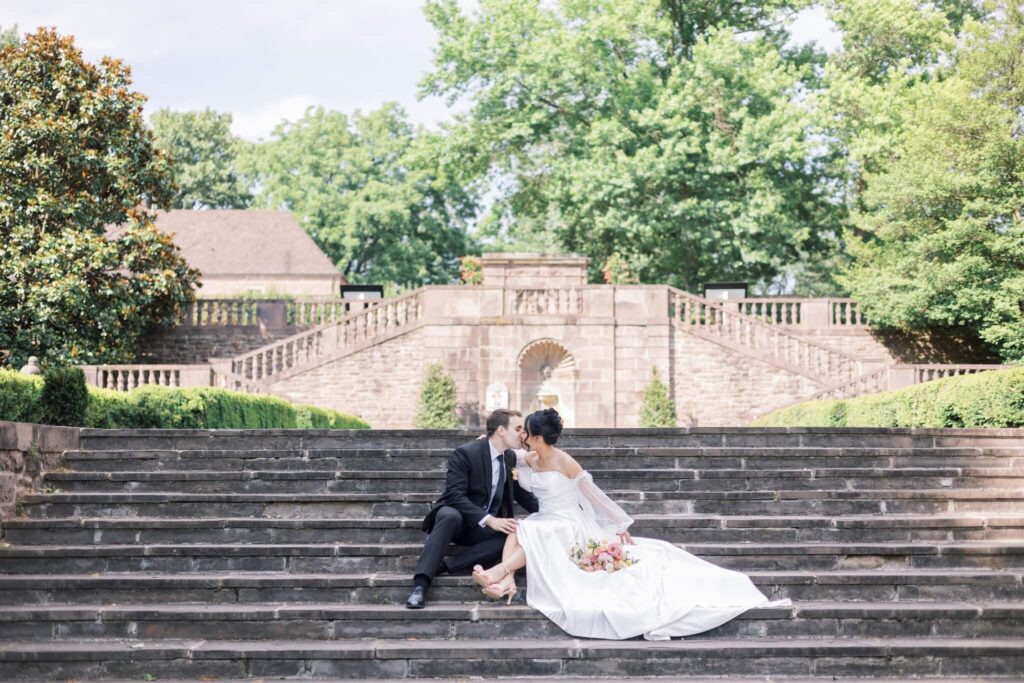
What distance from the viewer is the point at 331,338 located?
2612 cm

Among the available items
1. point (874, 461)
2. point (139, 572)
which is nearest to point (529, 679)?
point (139, 572)

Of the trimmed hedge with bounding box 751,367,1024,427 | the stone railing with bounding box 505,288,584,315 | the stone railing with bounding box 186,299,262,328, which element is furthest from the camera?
the stone railing with bounding box 186,299,262,328

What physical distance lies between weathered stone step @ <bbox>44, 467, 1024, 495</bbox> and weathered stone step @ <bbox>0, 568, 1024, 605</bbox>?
173 centimetres

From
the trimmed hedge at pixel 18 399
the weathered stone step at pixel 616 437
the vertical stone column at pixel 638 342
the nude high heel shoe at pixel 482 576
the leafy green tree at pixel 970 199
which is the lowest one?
the nude high heel shoe at pixel 482 576

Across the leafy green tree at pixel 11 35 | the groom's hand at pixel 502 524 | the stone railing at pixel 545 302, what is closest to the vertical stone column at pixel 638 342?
the stone railing at pixel 545 302

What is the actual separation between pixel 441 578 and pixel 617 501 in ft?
7.21

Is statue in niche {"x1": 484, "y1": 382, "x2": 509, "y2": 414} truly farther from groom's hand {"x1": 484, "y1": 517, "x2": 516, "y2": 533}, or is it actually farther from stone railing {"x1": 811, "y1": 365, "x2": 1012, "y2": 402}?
groom's hand {"x1": 484, "y1": 517, "x2": 516, "y2": 533}

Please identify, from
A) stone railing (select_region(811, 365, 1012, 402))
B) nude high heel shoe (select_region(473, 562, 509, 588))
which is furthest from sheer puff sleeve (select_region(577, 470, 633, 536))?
stone railing (select_region(811, 365, 1012, 402))

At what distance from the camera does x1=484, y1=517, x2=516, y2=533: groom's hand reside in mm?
8586

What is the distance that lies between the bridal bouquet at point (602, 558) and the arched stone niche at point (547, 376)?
1741cm

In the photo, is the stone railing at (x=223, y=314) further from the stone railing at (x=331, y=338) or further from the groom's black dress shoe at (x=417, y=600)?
the groom's black dress shoe at (x=417, y=600)

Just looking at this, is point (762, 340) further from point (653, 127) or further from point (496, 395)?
point (653, 127)

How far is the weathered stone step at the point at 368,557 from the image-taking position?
909cm

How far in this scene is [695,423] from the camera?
2603 cm
